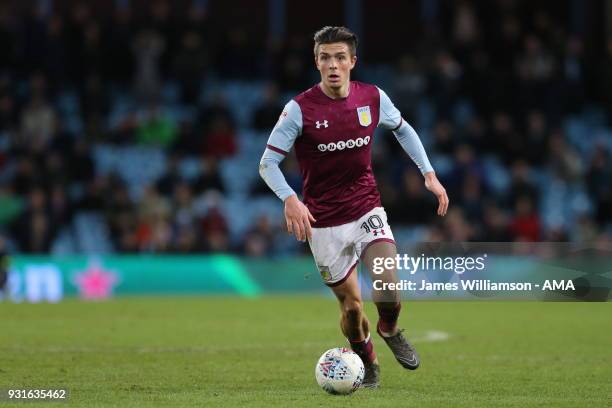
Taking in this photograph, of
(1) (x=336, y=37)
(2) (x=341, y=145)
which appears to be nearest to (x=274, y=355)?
(2) (x=341, y=145)

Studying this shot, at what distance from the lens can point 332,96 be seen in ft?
29.9

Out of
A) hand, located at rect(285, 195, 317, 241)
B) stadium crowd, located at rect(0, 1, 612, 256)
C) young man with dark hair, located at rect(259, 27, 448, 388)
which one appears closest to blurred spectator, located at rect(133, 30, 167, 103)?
stadium crowd, located at rect(0, 1, 612, 256)

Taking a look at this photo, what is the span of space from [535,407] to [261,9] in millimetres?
20398

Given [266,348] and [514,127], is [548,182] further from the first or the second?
[266,348]

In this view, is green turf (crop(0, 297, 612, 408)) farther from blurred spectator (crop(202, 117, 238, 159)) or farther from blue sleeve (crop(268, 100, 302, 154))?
blurred spectator (crop(202, 117, 238, 159))

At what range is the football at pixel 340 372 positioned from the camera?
8.58 metres

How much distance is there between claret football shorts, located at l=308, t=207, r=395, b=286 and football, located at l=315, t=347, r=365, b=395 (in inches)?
26.3

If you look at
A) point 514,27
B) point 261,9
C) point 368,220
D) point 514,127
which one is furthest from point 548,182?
point 368,220

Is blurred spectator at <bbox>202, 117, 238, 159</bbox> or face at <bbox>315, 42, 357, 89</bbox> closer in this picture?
face at <bbox>315, 42, 357, 89</bbox>

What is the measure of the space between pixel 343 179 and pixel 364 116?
488 mm

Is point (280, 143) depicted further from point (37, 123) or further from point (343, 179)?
point (37, 123)

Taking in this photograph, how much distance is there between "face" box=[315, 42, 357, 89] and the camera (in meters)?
8.96

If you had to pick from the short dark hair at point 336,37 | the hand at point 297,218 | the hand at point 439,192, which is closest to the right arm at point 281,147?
the hand at point 297,218

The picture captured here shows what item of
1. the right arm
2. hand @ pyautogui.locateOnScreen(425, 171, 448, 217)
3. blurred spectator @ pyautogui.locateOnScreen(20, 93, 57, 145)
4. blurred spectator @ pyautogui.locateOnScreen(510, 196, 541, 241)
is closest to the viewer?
the right arm
